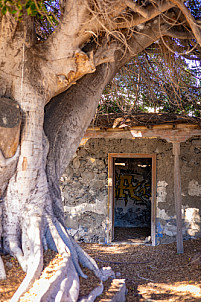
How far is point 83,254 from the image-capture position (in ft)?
12.0

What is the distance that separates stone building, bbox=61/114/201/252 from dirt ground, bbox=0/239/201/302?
0.52m

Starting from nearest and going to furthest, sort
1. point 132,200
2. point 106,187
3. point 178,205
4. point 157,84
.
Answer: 1. point 157,84
2. point 178,205
3. point 106,187
4. point 132,200

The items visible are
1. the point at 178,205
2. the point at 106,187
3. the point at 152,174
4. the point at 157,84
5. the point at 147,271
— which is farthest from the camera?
the point at 106,187

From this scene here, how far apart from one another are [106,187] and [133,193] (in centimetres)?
396

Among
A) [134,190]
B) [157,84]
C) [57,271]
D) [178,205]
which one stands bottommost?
[57,271]

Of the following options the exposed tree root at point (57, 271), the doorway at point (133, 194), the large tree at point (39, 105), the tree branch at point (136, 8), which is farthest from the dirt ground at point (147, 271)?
the doorway at point (133, 194)

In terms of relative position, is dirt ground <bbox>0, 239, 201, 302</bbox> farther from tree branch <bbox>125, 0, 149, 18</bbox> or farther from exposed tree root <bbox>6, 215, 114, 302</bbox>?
tree branch <bbox>125, 0, 149, 18</bbox>

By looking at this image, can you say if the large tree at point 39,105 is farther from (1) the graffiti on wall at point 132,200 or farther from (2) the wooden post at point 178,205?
(1) the graffiti on wall at point 132,200

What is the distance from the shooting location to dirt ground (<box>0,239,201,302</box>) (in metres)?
3.10

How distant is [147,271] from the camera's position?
218 inches

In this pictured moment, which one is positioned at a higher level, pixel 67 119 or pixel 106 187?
pixel 67 119

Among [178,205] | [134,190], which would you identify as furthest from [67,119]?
[134,190]

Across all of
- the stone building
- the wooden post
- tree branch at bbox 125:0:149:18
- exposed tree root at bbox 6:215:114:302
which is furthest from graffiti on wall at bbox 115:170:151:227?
tree branch at bbox 125:0:149:18

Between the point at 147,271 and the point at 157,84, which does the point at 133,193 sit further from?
the point at 147,271
